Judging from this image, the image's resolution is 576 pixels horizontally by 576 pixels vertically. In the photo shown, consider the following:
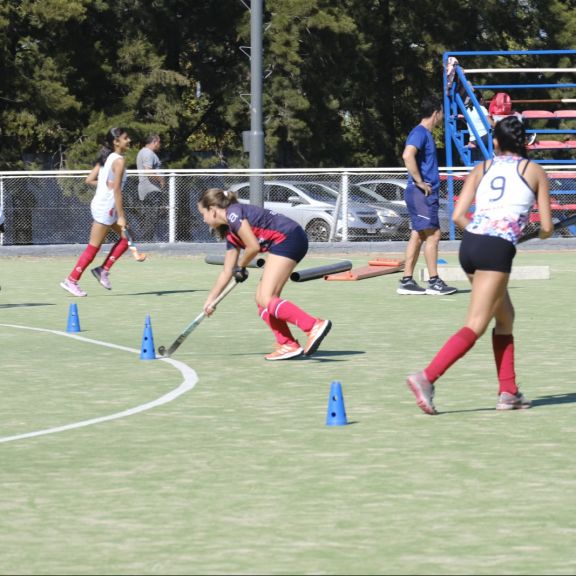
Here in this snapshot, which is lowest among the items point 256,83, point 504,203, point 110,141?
point 504,203

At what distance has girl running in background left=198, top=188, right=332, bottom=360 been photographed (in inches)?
432

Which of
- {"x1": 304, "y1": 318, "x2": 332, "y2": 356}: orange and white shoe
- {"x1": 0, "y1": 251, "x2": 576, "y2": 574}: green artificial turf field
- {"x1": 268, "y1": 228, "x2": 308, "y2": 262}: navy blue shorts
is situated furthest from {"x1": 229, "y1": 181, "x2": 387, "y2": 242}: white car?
{"x1": 304, "y1": 318, "x2": 332, "y2": 356}: orange and white shoe

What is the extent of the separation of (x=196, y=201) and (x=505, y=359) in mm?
16596

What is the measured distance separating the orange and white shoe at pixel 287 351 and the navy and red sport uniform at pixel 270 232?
2.10ft

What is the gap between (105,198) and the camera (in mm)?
17281

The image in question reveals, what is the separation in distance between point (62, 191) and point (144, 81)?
32.6ft

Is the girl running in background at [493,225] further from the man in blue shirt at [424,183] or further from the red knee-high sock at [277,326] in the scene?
the man in blue shirt at [424,183]

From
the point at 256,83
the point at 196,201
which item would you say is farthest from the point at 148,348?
the point at 256,83

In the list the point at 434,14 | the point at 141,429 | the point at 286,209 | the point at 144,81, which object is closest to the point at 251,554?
the point at 141,429

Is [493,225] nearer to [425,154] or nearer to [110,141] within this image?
Result: [425,154]

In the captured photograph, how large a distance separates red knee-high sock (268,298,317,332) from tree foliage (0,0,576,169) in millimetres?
21908

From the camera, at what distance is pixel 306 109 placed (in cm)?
3672

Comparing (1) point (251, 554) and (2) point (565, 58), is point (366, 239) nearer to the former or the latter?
(2) point (565, 58)

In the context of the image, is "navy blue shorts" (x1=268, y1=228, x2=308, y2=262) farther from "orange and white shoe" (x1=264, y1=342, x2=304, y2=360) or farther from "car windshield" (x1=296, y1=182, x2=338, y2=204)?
"car windshield" (x1=296, y1=182, x2=338, y2=204)
